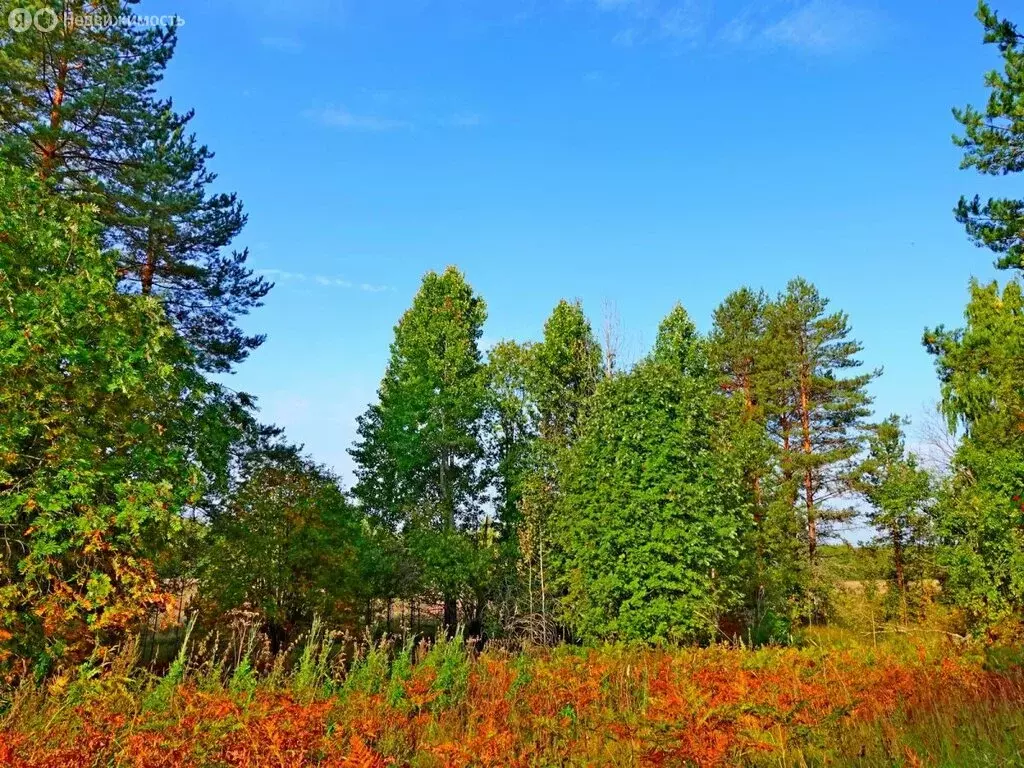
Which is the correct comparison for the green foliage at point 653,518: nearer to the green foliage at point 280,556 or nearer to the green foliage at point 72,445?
the green foliage at point 280,556

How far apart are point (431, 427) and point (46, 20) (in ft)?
53.5

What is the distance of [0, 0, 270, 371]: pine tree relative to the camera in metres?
13.9

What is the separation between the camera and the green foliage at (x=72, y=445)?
25.6 feet

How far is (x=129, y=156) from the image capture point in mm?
15664

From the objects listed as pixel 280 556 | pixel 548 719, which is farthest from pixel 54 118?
pixel 548 719

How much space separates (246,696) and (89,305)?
20.6 feet

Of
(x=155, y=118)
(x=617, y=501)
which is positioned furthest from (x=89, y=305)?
(x=617, y=501)

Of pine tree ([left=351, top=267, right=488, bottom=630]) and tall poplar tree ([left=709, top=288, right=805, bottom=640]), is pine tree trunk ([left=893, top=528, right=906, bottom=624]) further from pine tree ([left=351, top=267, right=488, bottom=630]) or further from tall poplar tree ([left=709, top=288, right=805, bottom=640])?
pine tree ([left=351, top=267, right=488, bottom=630])

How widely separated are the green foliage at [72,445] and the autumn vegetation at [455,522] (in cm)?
5

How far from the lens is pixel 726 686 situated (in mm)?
6023

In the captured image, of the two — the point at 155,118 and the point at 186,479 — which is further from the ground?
the point at 155,118

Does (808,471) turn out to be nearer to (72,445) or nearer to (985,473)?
(985,473)

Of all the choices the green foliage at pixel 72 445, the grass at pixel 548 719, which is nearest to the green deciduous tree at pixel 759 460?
the grass at pixel 548 719

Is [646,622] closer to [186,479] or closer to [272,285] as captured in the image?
[186,479]
